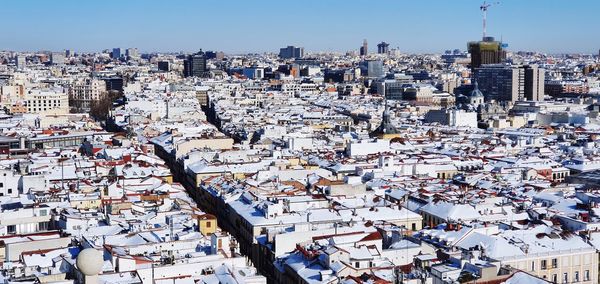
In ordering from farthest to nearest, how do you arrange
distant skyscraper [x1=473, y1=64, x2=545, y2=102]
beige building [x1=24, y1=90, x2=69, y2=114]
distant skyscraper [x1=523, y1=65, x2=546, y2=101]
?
distant skyscraper [x1=523, y1=65, x2=546, y2=101]
distant skyscraper [x1=473, y1=64, x2=545, y2=102]
beige building [x1=24, y1=90, x2=69, y2=114]

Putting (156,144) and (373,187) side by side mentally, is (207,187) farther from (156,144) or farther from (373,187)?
(156,144)

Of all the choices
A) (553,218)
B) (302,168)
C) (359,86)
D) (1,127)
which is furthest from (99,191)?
(359,86)

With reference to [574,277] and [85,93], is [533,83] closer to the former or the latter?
[85,93]

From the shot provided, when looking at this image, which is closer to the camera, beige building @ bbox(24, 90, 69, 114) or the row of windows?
the row of windows

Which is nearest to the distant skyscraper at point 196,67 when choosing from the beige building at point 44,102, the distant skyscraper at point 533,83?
the distant skyscraper at point 533,83

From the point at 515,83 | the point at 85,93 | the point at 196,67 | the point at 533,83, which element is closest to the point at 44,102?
the point at 85,93

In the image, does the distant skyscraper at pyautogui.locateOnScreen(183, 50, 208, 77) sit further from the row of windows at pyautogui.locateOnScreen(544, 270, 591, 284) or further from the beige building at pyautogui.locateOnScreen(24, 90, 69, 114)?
the row of windows at pyautogui.locateOnScreen(544, 270, 591, 284)

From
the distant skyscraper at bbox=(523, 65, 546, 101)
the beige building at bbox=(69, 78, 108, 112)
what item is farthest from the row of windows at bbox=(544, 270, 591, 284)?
the distant skyscraper at bbox=(523, 65, 546, 101)

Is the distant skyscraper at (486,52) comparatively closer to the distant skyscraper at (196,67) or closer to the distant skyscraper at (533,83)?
the distant skyscraper at (533,83)
